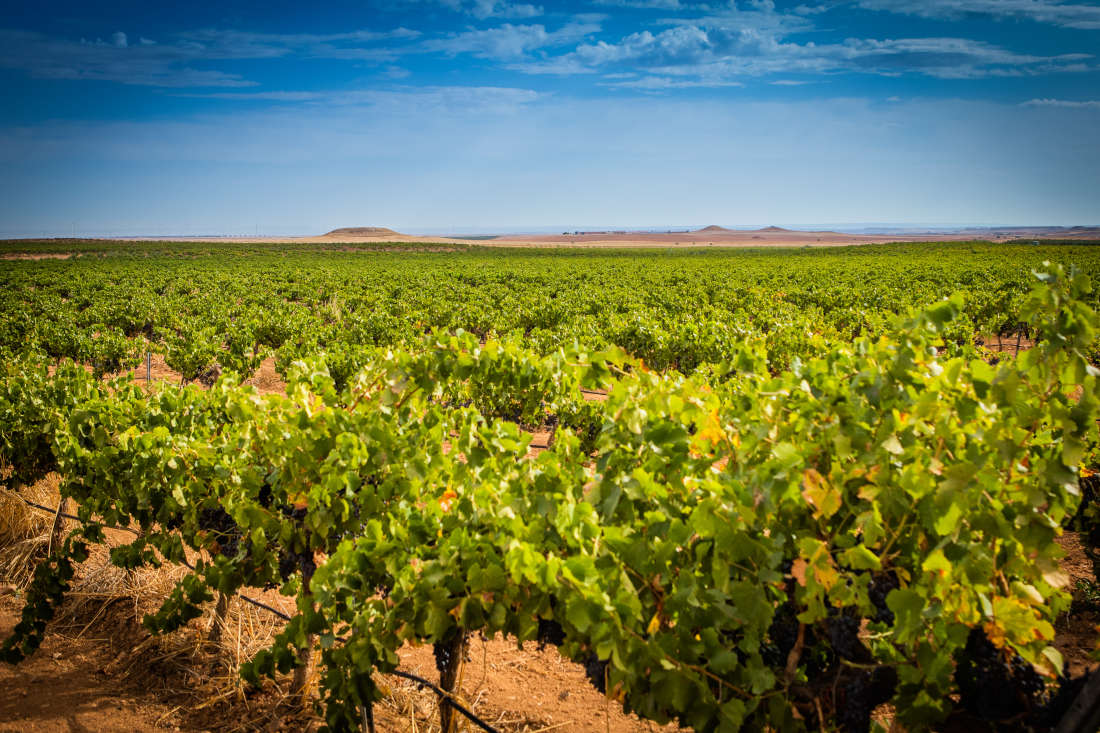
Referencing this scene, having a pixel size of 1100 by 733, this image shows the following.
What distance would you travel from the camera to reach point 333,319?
27469mm

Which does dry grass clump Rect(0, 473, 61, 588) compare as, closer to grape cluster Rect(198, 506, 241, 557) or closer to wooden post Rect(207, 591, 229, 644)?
wooden post Rect(207, 591, 229, 644)

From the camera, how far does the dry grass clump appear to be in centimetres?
667

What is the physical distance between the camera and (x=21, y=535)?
7.04 m

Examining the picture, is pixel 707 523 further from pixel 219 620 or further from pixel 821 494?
pixel 219 620

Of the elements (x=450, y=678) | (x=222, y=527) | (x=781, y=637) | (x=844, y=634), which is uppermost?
(x=844, y=634)

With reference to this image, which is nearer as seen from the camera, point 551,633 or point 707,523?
point 707,523

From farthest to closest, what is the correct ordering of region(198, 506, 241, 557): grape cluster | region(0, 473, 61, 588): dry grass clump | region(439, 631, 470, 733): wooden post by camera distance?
region(0, 473, 61, 588): dry grass clump, region(198, 506, 241, 557): grape cluster, region(439, 631, 470, 733): wooden post

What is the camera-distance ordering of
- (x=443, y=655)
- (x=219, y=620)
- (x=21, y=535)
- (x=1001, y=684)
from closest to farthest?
(x=1001, y=684) → (x=443, y=655) → (x=219, y=620) → (x=21, y=535)

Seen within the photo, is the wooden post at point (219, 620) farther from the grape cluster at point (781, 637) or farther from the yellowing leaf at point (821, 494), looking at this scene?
the yellowing leaf at point (821, 494)

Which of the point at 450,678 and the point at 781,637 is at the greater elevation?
the point at 781,637

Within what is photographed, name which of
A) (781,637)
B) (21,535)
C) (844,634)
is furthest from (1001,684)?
(21,535)

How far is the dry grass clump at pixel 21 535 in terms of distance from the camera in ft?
21.9

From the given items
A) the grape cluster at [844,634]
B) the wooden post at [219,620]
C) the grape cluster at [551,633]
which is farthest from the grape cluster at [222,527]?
the grape cluster at [844,634]

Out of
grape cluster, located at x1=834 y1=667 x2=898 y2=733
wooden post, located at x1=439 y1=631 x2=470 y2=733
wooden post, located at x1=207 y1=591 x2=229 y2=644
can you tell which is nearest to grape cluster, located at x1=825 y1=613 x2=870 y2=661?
grape cluster, located at x1=834 y1=667 x2=898 y2=733
